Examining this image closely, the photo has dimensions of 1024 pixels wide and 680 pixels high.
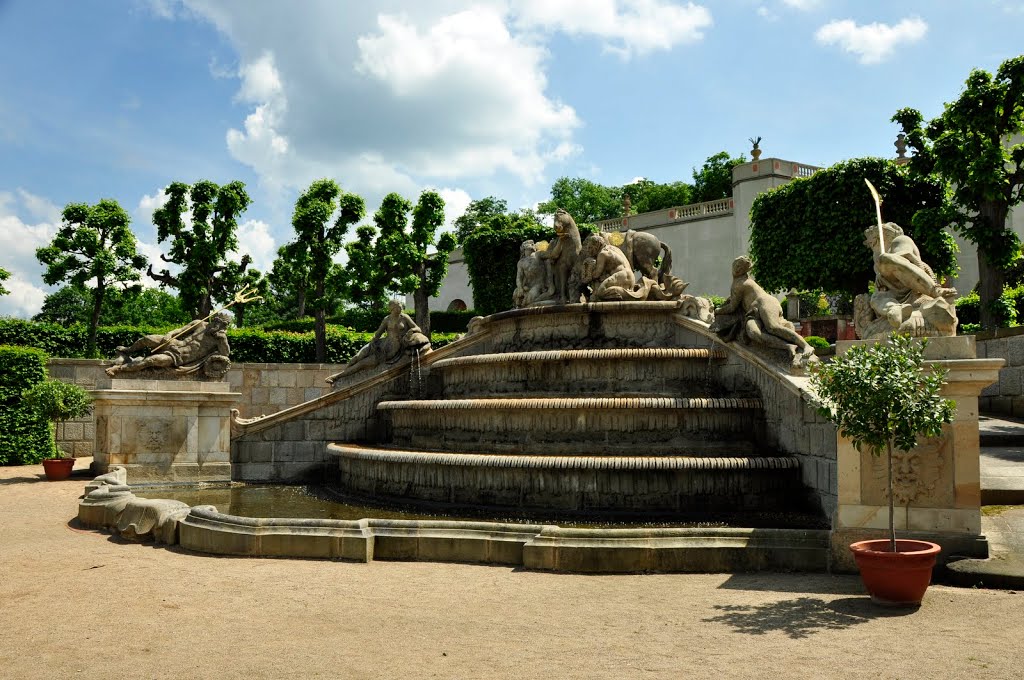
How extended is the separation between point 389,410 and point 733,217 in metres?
39.0

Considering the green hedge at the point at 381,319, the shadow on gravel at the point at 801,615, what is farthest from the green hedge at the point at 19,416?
the green hedge at the point at 381,319

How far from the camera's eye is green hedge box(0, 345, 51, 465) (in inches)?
706

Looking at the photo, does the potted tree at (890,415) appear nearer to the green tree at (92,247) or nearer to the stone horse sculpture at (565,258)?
the stone horse sculpture at (565,258)

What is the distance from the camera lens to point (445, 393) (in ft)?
48.8

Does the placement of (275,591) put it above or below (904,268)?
below

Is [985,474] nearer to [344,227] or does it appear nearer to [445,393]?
[445,393]

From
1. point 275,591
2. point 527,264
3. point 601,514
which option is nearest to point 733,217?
point 527,264

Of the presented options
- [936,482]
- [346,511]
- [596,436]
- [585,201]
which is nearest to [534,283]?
[596,436]

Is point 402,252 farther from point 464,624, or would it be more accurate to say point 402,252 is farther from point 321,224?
point 464,624

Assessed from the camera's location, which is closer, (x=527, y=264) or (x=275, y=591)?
(x=275, y=591)

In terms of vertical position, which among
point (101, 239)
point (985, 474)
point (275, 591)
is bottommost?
point (275, 591)

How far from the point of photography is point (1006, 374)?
1636 cm

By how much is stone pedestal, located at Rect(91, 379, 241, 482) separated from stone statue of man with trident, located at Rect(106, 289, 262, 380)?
0.26 m

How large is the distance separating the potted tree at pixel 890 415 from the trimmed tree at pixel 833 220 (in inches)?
1081
